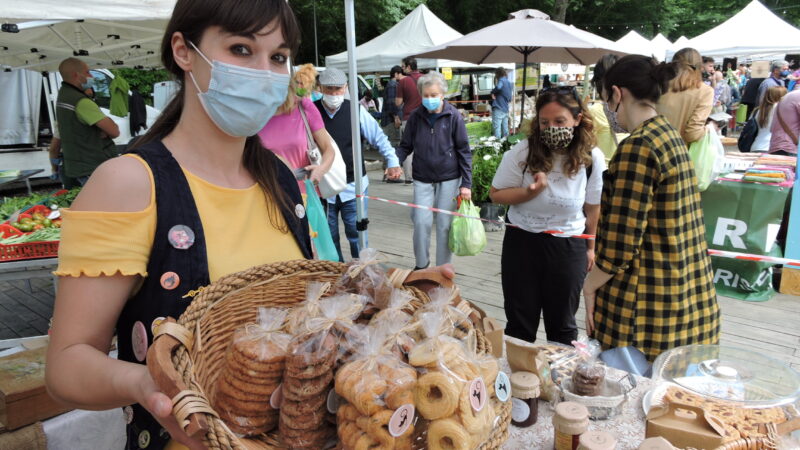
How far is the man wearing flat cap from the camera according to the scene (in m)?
5.54

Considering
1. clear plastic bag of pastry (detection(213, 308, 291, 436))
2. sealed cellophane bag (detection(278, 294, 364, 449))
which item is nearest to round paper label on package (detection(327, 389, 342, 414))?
sealed cellophane bag (detection(278, 294, 364, 449))

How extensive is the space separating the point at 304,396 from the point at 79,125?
21.5 feet

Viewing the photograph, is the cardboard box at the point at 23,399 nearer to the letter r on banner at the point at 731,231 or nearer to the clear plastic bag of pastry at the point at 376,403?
the clear plastic bag of pastry at the point at 376,403

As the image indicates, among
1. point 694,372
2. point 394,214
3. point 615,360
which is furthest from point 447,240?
point 694,372

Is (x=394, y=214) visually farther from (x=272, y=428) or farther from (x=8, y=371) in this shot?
(x=272, y=428)

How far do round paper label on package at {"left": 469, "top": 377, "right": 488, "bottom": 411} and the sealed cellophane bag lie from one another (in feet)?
0.96

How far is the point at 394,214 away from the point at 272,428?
756 centimetres

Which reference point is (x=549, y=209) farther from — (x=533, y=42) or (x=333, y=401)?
(x=533, y=42)

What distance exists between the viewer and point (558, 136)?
3301 millimetres

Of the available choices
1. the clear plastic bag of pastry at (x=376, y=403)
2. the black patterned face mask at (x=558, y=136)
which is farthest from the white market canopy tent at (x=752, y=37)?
the clear plastic bag of pastry at (x=376, y=403)

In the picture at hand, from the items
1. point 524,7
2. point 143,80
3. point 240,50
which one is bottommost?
point 143,80

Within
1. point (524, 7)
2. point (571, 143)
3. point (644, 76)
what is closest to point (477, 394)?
point (644, 76)

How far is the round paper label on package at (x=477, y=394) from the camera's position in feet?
3.44

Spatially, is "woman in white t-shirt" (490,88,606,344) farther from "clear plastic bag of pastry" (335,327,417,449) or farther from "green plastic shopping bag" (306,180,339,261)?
"clear plastic bag of pastry" (335,327,417,449)
